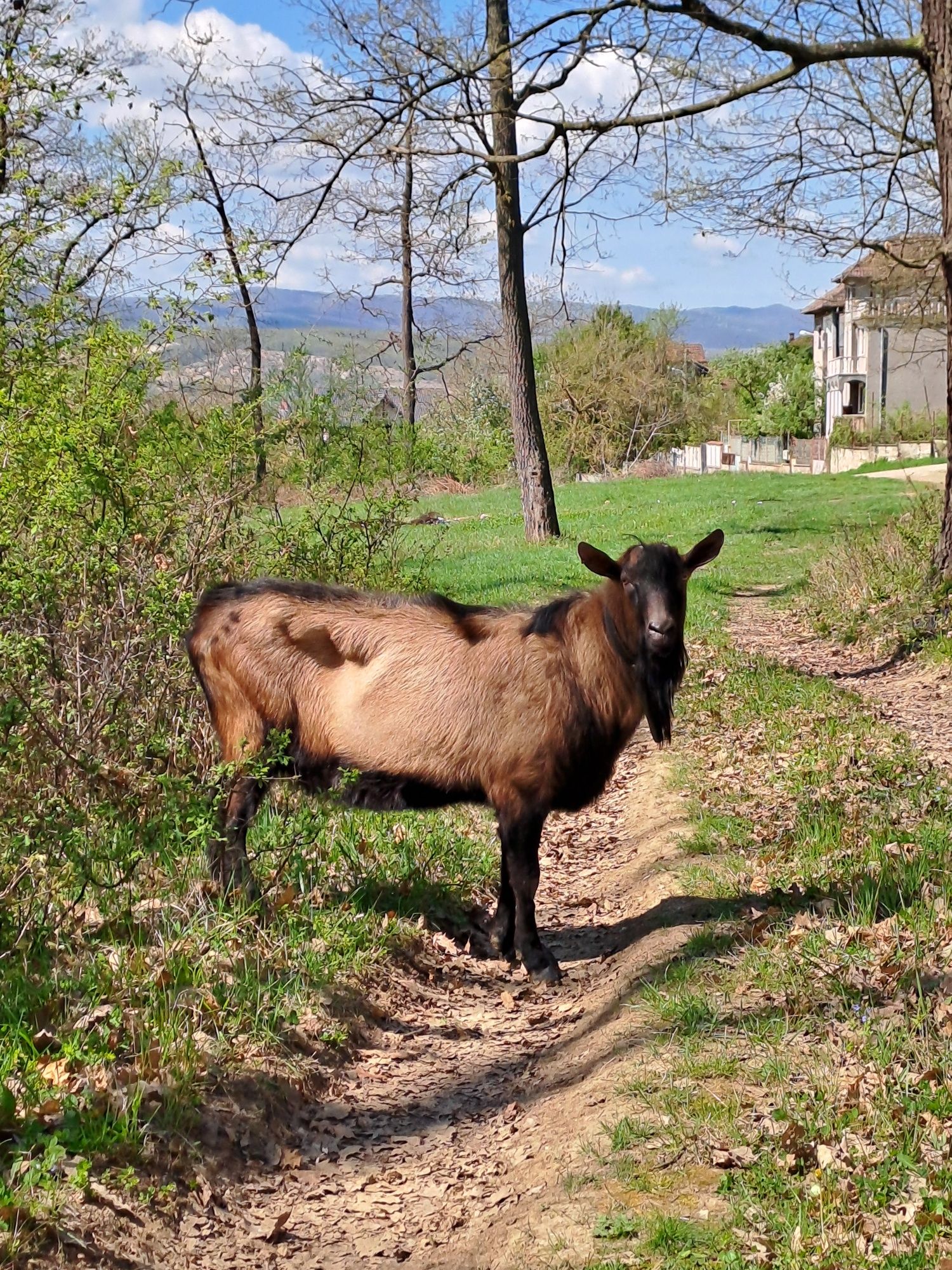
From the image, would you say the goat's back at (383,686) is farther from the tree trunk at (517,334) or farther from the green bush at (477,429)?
the green bush at (477,429)

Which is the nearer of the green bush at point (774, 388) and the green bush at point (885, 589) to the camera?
the green bush at point (885, 589)

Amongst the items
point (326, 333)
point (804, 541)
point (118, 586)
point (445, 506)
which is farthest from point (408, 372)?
point (118, 586)

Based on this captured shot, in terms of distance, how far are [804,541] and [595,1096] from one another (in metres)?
15.3

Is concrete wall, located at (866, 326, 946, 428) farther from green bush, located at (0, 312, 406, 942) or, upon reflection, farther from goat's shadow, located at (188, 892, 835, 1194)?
goat's shadow, located at (188, 892, 835, 1194)

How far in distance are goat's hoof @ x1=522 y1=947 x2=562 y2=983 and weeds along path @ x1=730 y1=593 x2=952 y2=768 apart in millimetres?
3056

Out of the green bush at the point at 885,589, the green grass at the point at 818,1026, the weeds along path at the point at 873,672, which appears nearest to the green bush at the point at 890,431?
the green bush at the point at 885,589

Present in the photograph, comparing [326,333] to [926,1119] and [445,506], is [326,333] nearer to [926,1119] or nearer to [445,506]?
[926,1119]

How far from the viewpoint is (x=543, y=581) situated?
1410cm

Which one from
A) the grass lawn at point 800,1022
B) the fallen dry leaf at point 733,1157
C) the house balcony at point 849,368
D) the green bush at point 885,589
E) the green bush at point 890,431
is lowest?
the fallen dry leaf at point 733,1157

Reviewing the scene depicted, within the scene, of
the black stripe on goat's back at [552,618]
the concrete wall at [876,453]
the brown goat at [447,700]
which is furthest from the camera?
the concrete wall at [876,453]

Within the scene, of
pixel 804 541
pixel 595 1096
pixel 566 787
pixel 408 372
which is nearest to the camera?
pixel 595 1096

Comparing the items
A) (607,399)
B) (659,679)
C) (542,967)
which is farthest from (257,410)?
(607,399)

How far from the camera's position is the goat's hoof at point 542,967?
18.0ft

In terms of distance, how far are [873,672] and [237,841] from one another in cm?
658
